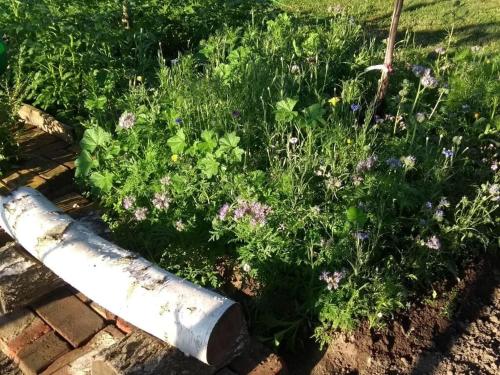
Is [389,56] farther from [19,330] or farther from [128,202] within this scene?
[19,330]

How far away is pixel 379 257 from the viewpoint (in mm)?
3232

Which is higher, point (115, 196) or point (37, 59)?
point (37, 59)

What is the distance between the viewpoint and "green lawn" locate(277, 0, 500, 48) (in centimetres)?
675

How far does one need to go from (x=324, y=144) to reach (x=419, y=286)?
1.02 meters

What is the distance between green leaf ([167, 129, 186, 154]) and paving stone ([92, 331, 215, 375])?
121cm

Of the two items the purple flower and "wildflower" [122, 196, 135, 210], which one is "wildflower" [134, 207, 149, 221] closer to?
"wildflower" [122, 196, 135, 210]

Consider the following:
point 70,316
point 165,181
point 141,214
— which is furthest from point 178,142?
point 70,316

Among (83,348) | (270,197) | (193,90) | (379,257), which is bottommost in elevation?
(83,348)

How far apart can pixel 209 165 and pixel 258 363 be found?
3.83 feet

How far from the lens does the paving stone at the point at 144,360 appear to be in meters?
Answer: 2.50

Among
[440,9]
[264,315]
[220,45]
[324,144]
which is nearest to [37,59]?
[220,45]

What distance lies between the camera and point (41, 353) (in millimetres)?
2959

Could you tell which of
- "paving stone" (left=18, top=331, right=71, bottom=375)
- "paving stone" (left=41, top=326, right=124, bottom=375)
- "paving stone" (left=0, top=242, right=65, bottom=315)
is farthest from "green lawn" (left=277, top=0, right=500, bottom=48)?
"paving stone" (left=18, top=331, right=71, bottom=375)

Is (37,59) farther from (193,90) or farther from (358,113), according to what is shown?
(358,113)
